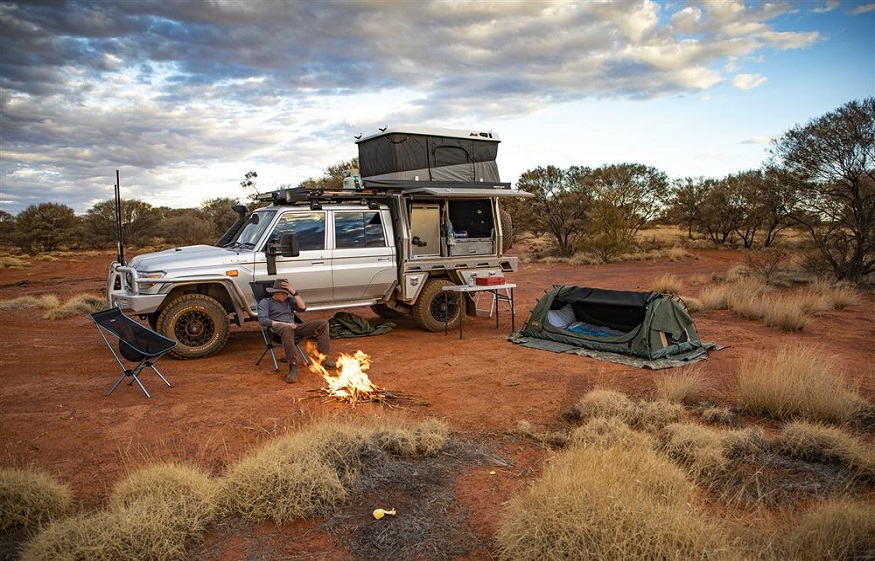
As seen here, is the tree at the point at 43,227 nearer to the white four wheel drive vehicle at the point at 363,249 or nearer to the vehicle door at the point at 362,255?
the white four wheel drive vehicle at the point at 363,249

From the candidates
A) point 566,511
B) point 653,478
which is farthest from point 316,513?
point 653,478

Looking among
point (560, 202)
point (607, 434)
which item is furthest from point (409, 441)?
point (560, 202)

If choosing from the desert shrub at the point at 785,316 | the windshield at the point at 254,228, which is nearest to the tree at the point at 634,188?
the desert shrub at the point at 785,316

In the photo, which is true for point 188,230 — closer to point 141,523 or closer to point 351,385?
point 351,385

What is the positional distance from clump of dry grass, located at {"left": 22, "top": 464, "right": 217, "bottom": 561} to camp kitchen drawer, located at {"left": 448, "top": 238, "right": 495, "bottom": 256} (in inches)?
283

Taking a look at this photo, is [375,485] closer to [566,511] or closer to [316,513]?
[316,513]

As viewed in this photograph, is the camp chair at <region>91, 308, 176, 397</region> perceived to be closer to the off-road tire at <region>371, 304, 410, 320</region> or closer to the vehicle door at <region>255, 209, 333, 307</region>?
the vehicle door at <region>255, 209, 333, 307</region>

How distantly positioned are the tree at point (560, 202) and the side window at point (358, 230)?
774 inches

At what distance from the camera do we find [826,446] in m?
4.77

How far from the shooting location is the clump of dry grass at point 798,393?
5.53 metres

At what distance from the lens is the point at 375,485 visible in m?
4.25

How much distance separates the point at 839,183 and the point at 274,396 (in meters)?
15.8

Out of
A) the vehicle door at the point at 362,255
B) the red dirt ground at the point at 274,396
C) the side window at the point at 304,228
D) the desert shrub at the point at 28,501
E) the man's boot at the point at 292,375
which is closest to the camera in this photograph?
the desert shrub at the point at 28,501

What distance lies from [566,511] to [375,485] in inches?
60.4
